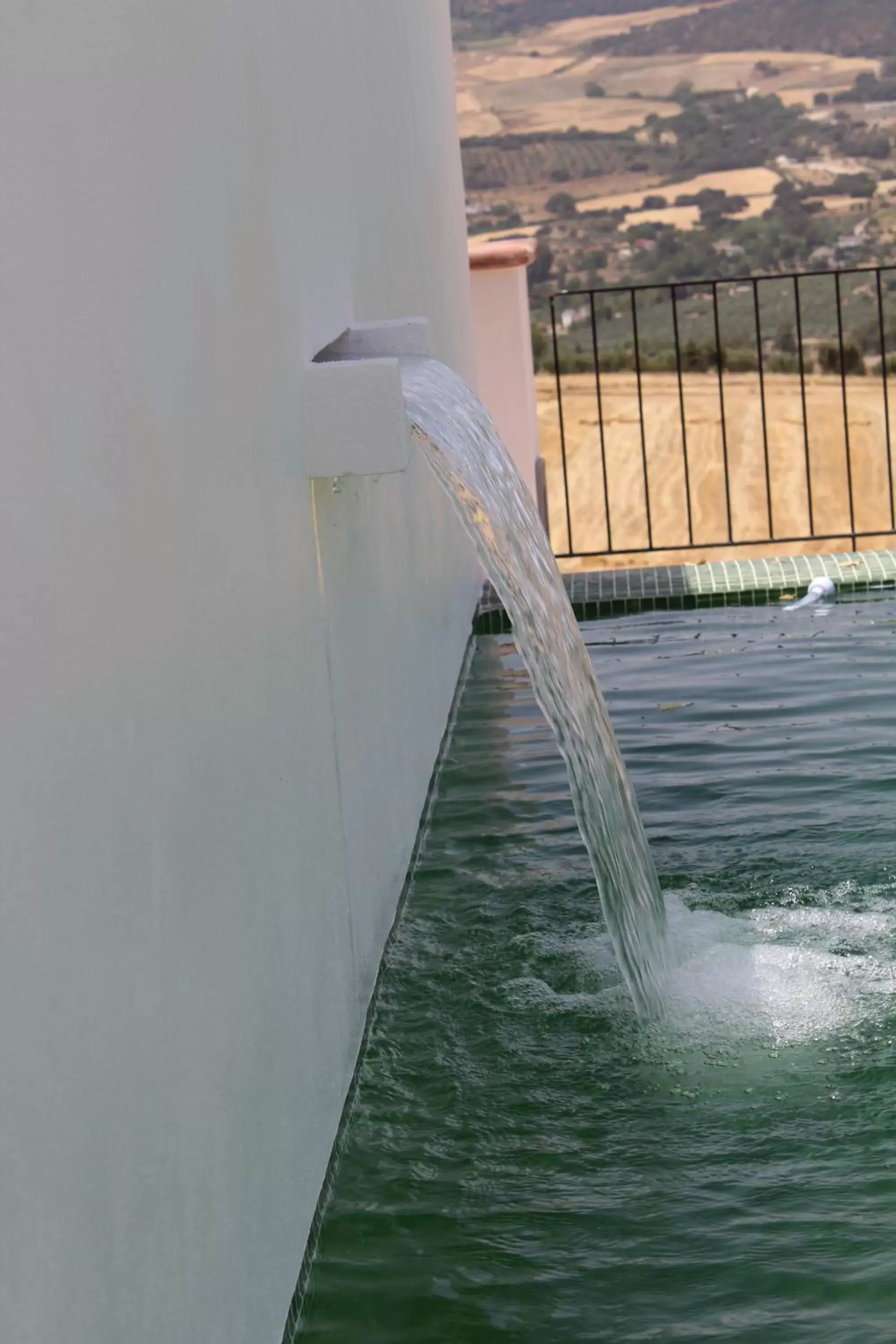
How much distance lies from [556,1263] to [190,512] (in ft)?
2.95

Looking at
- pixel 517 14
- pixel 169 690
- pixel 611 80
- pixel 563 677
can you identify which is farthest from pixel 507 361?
pixel 517 14

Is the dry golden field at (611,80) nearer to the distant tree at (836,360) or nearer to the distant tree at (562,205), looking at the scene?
the distant tree at (562,205)

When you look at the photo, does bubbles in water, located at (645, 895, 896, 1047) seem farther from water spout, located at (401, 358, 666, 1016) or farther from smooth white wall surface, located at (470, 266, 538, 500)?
smooth white wall surface, located at (470, 266, 538, 500)

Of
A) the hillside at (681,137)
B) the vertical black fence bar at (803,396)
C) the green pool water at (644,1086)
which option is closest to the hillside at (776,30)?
the hillside at (681,137)

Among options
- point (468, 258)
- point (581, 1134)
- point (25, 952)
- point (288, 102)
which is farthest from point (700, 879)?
point (468, 258)

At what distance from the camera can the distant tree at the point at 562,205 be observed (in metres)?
27.0

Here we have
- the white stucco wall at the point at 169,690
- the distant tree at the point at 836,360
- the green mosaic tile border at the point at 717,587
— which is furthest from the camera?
the distant tree at the point at 836,360

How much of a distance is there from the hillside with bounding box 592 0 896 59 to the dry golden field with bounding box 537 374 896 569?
7961mm

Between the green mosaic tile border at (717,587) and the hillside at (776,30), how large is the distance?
24893mm

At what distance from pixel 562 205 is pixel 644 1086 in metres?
26.2

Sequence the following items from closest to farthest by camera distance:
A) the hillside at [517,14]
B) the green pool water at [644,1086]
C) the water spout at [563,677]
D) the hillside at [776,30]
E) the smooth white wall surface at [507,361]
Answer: the green pool water at [644,1086]
the water spout at [563,677]
the smooth white wall surface at [507,361]
the hillside at [776,30]
the hillside at [517,14]

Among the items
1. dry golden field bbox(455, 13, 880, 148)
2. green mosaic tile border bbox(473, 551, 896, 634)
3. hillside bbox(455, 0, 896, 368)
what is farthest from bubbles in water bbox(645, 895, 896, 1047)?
dry golden field bbox(455, 13, 880, 148)

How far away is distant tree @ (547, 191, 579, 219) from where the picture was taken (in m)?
27.0

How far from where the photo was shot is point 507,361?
6.30 metres
